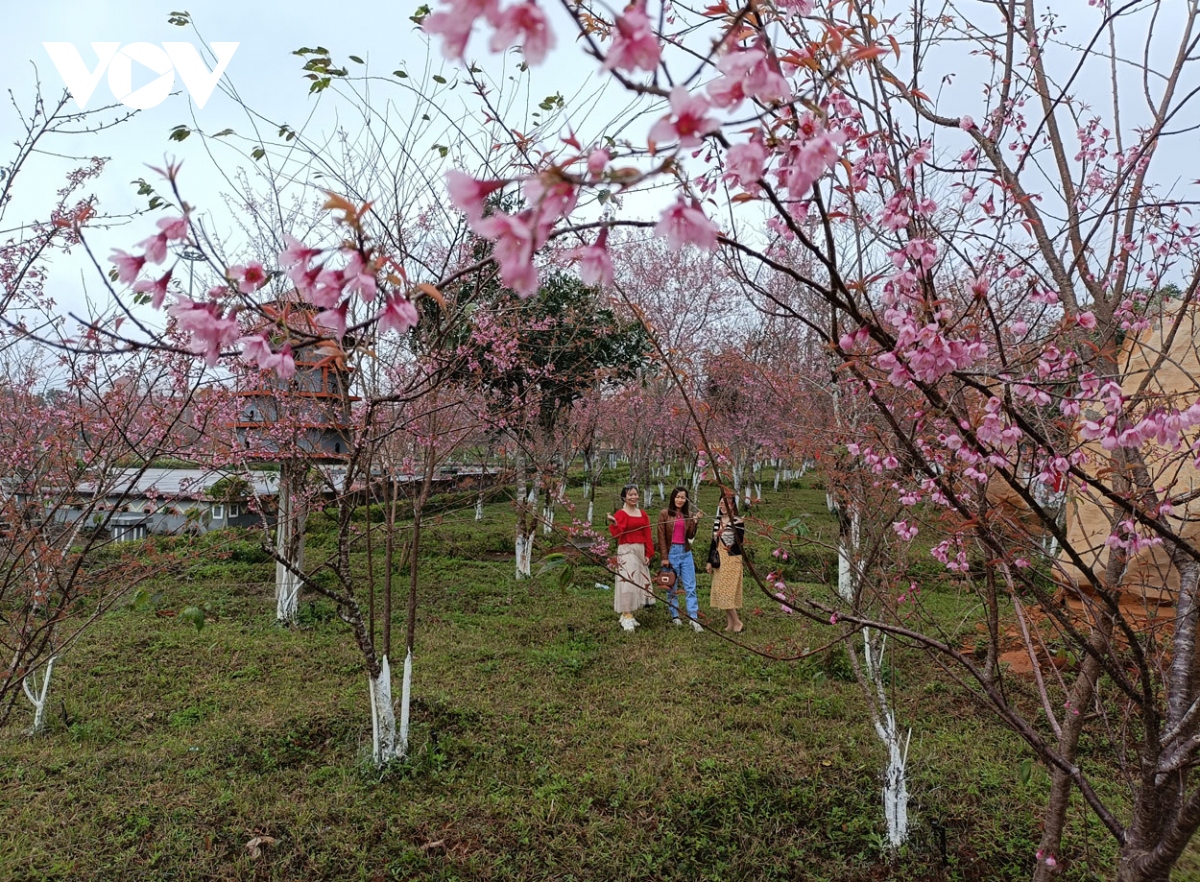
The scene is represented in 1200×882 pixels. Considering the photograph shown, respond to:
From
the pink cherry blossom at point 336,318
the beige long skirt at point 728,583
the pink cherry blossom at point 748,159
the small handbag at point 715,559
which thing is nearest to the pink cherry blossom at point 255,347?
the pink cherry blossom at point 336,318

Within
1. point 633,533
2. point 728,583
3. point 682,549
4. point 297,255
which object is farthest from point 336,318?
point 728,583

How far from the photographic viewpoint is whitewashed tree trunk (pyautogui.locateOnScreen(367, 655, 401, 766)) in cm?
364

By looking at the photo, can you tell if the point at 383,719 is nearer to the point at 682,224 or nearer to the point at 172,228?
the point at 172,228

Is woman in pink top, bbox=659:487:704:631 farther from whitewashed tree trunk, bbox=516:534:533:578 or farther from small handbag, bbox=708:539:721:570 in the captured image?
whitewashed tree trunk, bbox=516:534:533:578

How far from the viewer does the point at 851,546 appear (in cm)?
385

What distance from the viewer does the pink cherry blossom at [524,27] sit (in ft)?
2.16

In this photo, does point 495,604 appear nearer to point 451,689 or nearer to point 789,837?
point 451,689

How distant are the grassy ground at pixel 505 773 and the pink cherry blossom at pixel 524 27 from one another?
3.11 metres

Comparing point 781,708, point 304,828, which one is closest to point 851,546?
point 781,708

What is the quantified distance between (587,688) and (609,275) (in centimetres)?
458

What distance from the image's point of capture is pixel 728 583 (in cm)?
671

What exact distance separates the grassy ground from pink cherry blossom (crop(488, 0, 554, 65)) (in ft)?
10.2

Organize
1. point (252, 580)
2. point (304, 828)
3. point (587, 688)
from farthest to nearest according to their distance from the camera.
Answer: point (252, 580)
point (587, 688)
point (304, 828)

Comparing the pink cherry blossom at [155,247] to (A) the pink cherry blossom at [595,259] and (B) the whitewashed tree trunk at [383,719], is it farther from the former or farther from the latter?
(B) the whitewashed tree trunk at [383,719]
